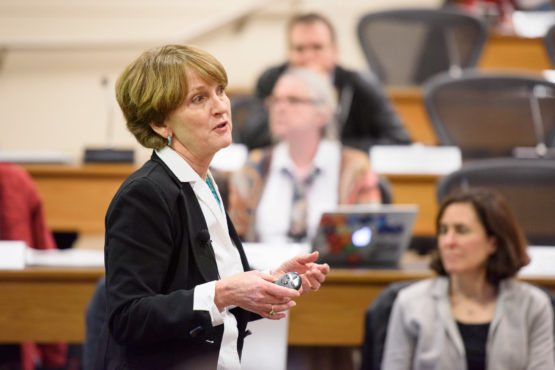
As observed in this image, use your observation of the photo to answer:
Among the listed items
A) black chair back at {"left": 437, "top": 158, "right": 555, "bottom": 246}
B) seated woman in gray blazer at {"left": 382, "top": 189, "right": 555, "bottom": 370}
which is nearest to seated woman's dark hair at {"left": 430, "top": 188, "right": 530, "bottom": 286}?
seated woman in gray blazer at {"left": 382, "top": 189, "right": 555, "bottom": 370}

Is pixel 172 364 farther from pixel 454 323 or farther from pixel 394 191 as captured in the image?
pixel 394 191

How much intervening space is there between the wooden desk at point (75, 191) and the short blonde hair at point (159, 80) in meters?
2.13

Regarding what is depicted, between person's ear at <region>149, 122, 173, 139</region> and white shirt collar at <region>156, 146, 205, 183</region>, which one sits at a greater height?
person's ear at <region>149, 122, 173, 139</region>

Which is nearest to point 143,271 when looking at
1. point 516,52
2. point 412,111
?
point 412,111

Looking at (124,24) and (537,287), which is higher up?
(124,24)

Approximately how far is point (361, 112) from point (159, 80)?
2488mm

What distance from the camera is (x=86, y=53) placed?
4.51 metres

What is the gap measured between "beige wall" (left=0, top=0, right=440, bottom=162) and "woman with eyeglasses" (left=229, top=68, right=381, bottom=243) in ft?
5.61

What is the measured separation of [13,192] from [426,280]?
1159 mm

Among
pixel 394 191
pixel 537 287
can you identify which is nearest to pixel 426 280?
pixel 537 287

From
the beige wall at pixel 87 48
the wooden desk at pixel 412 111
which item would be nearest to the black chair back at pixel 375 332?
the wooden desk at pixel 412 111

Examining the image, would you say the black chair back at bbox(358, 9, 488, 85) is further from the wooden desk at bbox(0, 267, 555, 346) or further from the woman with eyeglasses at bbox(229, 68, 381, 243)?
the wooden desk at bbox(0, 267, 555, 346)

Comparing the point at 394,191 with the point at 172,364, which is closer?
the point at 172,364

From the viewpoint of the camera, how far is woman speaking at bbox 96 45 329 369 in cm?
91
